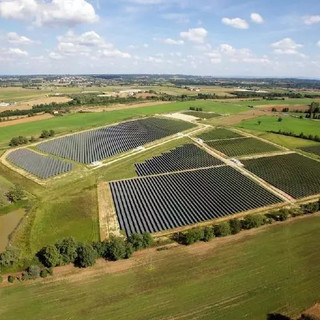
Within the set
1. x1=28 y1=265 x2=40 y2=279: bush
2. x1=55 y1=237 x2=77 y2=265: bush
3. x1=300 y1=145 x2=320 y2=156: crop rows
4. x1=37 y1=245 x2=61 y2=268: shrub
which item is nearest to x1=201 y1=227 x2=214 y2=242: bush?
x1=55 y1=237 x2=77 y2=265: bush

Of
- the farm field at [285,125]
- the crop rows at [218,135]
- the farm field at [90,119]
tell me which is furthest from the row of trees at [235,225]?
the farm field at [90,119]

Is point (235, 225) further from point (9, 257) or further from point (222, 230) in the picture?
point (9, 257)

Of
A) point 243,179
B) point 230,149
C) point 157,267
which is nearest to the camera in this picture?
point 157,267

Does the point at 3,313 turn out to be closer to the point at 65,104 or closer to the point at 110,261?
the point at 110,261

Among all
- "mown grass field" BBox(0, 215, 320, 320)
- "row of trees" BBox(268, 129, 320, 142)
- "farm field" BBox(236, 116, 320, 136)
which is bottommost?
"mown grass field" BBox(0, 215, 320, 320)

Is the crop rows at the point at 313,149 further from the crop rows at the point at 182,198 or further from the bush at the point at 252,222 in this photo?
the bush at the point at 252,222

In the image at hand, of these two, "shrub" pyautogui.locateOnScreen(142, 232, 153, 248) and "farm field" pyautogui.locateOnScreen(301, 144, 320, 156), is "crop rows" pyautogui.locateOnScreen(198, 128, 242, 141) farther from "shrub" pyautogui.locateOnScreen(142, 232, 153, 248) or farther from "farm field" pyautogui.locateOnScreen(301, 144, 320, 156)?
"shrub" pyautogui.locateOnScreen(142, 232, 153, 248)

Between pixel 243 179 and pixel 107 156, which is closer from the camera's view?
pixel 243 179

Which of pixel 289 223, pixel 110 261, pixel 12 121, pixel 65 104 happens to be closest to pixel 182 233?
pixel 110 261
